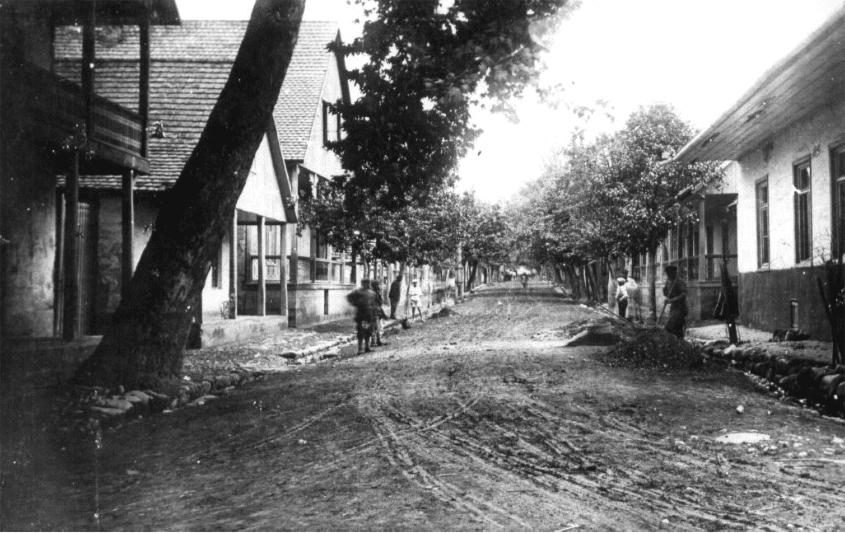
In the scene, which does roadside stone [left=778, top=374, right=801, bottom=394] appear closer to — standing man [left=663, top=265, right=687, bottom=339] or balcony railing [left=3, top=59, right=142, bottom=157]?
standing man [left=663, top=265, right=687, bottom=339]

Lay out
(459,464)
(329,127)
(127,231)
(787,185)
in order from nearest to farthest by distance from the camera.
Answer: (459,464) → (127,231) → (787,185) → (329,127)

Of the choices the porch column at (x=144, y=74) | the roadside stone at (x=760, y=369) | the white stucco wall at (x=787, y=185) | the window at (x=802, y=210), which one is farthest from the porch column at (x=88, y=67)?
the window at (x=802, y=210)

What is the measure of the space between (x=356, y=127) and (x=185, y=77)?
920 cm

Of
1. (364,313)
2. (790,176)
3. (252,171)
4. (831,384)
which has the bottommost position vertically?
(831,384)

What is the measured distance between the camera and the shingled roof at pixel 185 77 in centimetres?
1747

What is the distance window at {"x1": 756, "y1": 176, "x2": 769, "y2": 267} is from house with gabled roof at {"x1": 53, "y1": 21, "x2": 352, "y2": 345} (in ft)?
33.3

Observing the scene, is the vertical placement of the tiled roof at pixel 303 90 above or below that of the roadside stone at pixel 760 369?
above

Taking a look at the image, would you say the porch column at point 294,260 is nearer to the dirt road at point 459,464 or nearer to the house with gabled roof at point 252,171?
the house with gabled roof at point 252,171

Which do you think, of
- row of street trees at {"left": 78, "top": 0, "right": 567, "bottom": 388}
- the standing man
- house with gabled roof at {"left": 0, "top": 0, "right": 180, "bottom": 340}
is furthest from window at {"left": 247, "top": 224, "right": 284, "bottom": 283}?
the standing man

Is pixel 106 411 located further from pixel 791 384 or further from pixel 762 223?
pixel 762 223

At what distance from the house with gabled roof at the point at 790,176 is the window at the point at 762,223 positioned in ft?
0.07

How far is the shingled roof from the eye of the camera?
57.3 feet

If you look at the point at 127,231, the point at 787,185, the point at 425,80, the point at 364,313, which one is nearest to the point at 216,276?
the point at 364,313

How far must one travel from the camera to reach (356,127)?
40.3 ft
